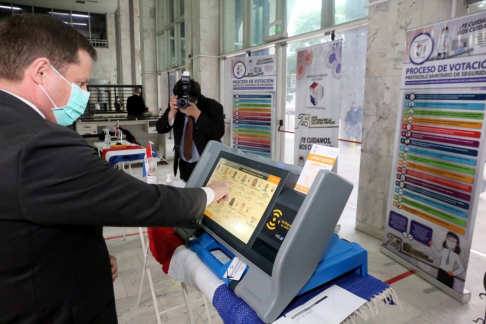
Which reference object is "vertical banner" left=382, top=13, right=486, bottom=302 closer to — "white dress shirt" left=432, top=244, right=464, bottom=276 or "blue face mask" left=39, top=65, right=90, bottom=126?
"white dress shirt" left=432, top=244, right=464, bottom=276

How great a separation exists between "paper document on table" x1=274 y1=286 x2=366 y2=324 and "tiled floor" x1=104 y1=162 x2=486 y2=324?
1406 mm

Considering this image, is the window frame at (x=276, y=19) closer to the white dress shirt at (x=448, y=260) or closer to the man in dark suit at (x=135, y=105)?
the man in dark suit at (x=135, y=105)

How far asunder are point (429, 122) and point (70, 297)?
2579mm

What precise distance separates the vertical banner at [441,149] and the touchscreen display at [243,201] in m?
1.80

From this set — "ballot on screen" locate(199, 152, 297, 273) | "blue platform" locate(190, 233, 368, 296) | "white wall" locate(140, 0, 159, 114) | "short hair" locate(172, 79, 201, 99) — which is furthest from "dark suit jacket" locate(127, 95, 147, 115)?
"blue platform" locate(190, 233, 368, 296)

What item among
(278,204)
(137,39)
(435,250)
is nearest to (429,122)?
(435,250)

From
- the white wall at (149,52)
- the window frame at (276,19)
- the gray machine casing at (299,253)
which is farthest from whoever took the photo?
the white wall at (149,52)

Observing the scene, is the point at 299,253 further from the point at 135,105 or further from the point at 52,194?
the point at 135,105

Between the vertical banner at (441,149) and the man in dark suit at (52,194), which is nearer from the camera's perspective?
the man in dark suit at (52,194)

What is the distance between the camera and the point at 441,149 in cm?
244

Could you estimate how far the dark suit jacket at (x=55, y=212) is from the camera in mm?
712

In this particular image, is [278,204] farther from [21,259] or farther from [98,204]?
[21,259]

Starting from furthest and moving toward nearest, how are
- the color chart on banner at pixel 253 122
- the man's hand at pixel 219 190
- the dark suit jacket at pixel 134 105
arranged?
1. the dark suit jacket at pixel 134 105
2. the color chart on banner at pixel 253 122
3. the man's hand at pixel 219 190

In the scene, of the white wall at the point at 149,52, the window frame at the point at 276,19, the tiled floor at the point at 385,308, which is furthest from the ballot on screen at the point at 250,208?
the white wall at the point at 149,52
